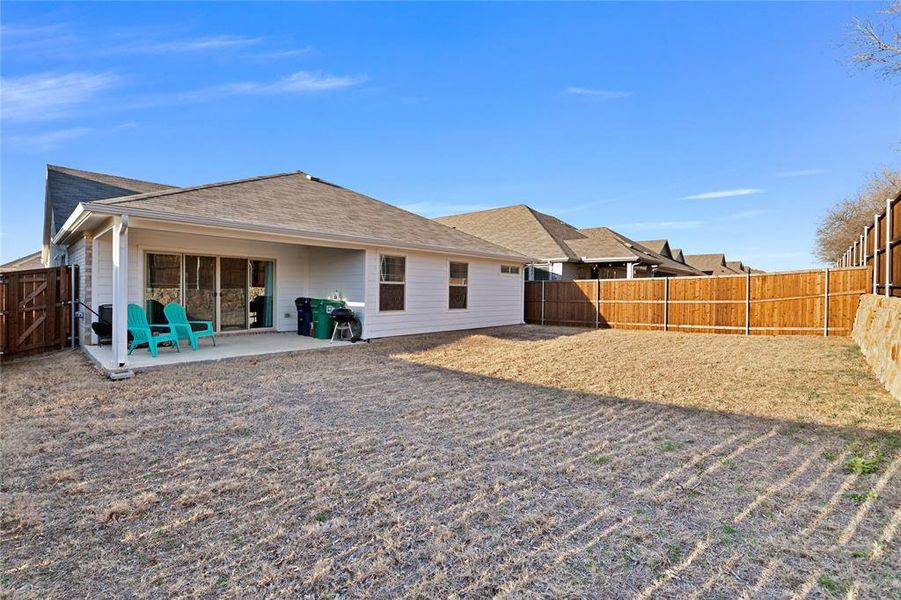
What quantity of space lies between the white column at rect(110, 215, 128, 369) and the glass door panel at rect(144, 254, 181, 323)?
8.95 feet

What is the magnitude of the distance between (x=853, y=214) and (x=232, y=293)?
33.1 metres

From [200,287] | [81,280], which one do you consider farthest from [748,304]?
[81,280]

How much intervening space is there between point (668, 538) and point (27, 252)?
30616 millimetres

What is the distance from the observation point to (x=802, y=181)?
17.3m

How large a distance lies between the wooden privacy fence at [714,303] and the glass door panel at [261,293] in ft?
31.7

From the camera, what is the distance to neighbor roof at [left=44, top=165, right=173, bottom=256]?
10711 millimetres

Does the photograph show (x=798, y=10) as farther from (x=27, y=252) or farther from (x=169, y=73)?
(x=27, y=252)

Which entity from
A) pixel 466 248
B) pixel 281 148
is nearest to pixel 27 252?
pixel 281 148

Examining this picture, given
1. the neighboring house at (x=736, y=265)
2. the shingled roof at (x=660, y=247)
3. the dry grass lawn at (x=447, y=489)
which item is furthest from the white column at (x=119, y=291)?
the neighboring house at (x=736, y=265)

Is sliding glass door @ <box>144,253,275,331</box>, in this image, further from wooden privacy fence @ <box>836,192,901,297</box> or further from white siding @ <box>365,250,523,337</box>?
wooden privacy fence @ <box>836,192,901,297</box>

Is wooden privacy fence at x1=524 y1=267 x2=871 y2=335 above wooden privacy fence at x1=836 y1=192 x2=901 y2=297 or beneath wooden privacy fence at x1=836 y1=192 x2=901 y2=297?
beneath

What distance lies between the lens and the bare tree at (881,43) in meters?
8.01

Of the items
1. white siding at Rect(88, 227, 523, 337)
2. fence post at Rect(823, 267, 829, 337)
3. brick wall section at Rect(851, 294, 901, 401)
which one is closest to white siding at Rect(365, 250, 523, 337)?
white siding at Rect(88, 227, 523, 337)

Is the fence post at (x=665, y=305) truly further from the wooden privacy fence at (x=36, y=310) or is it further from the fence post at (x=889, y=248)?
the wooden privacy fence at (x=36, y=310)
